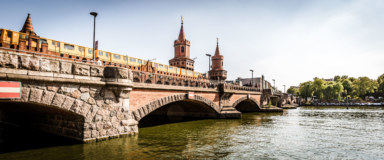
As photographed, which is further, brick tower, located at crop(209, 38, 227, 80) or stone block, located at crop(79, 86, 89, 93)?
brick tower, located at crop(209, 38, 227, 80)

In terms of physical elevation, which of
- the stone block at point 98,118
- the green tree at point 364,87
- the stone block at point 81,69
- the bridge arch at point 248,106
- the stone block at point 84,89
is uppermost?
the green tree at point 364,87

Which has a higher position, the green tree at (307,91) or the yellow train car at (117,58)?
the yellow train car at (117,58)

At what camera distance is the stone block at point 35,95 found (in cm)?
863

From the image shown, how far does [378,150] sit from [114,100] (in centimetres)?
1331

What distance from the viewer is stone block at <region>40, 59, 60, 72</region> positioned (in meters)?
8.94

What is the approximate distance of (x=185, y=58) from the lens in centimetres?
7375

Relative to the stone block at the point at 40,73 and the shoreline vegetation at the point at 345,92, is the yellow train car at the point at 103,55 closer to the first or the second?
the stone block at the point at 40,73

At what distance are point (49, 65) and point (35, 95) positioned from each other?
1283mm

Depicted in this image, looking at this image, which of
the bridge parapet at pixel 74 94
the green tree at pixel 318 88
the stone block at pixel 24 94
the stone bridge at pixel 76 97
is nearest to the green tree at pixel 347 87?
the green tree at pixel 318 88

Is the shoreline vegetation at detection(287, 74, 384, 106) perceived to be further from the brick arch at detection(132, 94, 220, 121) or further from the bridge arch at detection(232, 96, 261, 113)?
the brick arch at detection(132, 94, 220, 121)

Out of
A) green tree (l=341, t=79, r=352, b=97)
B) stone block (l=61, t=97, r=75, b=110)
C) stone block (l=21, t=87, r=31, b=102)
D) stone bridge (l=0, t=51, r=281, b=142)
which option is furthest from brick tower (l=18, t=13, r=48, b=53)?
green tree (l=341, t=79, r=352, b=97)

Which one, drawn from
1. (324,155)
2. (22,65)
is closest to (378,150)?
(324,155)

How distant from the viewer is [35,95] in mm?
8711

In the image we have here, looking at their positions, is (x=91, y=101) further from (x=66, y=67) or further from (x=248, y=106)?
(x=248, y=106)
